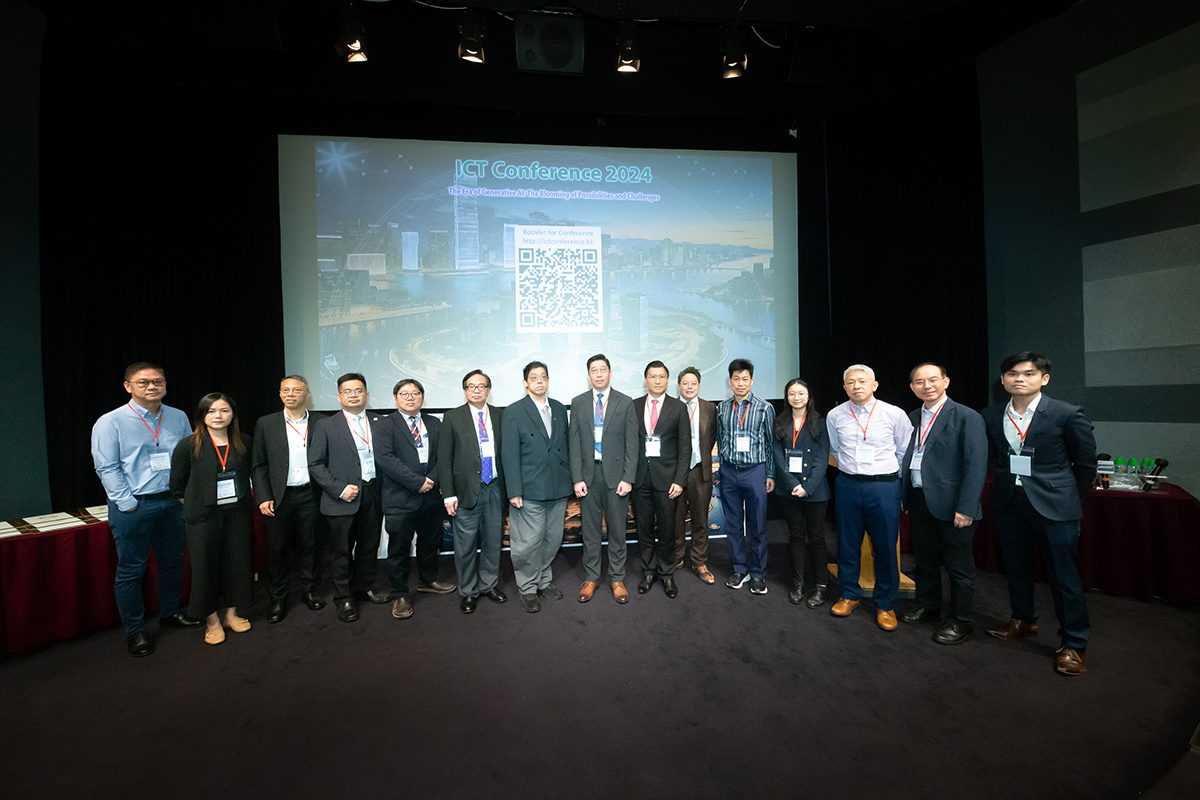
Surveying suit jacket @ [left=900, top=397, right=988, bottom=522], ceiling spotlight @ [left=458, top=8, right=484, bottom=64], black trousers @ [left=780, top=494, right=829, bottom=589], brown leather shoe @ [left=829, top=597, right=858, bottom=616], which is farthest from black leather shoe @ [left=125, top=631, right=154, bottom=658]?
suit jacket @ [left=900, top=397, right=988, bottom=522]

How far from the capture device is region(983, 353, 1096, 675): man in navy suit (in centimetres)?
236

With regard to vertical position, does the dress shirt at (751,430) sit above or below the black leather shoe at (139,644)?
above

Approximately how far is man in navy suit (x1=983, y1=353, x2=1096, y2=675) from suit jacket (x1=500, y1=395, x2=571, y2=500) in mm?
2667

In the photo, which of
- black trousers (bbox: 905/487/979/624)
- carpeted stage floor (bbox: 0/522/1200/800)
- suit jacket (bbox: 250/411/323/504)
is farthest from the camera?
suit jacket (bbox: 250/411/323/504)

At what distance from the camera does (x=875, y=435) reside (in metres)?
2.89

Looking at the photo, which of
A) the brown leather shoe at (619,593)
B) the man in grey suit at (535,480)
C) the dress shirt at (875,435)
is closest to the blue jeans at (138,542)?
the man in grey suit at (535,480)

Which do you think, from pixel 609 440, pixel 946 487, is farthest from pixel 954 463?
pixel 609 440

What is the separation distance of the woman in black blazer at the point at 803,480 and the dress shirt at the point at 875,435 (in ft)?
0.59

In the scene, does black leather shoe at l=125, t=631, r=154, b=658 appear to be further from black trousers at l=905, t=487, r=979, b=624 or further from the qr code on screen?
black trousers at l=905, t=487, r=979, b=624

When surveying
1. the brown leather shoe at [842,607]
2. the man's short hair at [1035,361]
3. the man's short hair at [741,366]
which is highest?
the man's short hair at [741,366]

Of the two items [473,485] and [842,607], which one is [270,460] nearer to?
[473,485]

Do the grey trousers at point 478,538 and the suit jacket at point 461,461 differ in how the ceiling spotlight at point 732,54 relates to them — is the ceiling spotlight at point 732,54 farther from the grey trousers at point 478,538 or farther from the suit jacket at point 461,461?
the grey trousers at point 478,538

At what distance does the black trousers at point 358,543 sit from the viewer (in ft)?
10.4

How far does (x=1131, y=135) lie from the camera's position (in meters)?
3.92
